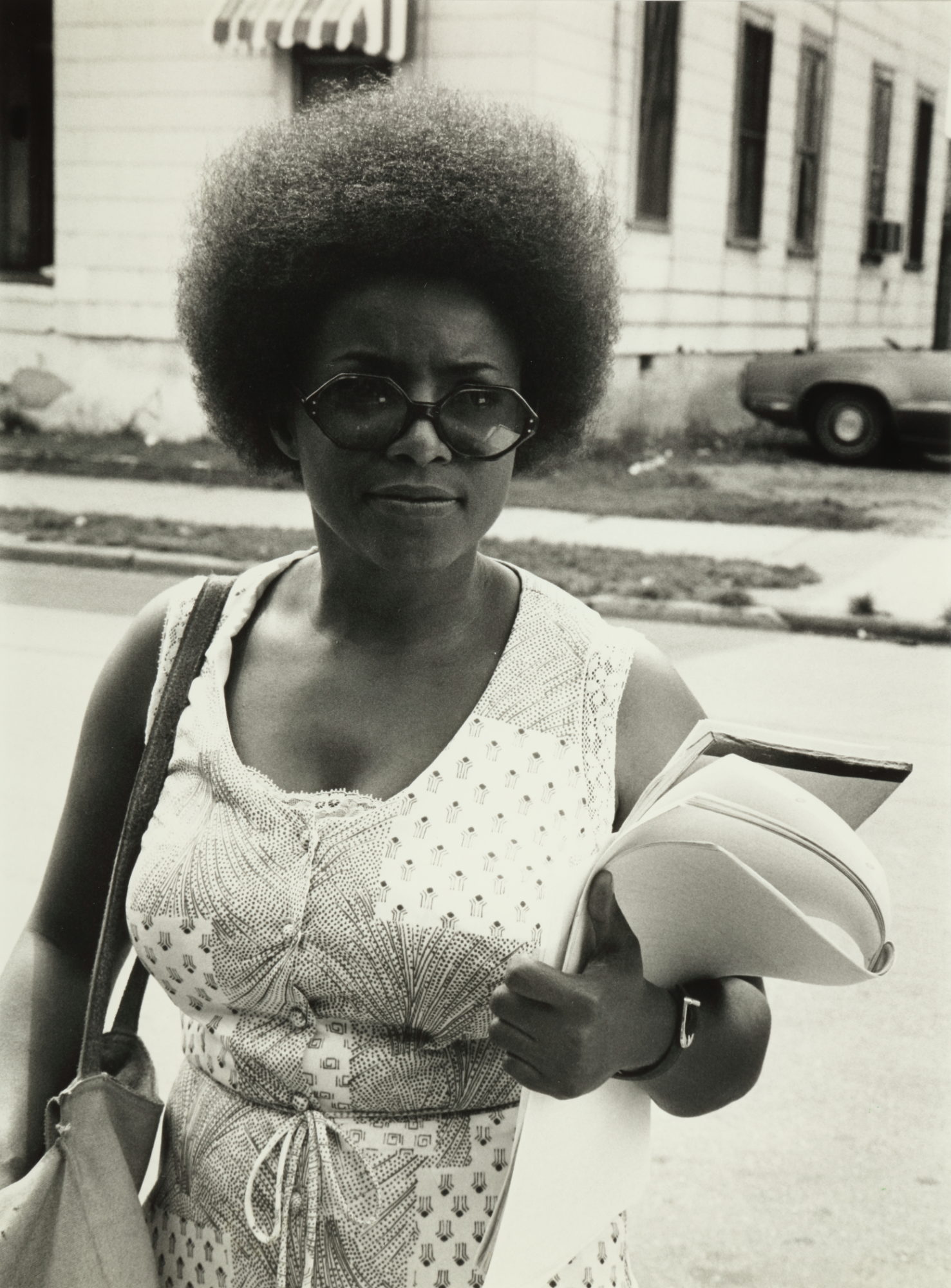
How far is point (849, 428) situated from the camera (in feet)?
51.0

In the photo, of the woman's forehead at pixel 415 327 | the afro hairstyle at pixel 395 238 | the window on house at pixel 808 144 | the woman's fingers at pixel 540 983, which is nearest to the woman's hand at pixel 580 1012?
the woman's fingers at pixel 540 983

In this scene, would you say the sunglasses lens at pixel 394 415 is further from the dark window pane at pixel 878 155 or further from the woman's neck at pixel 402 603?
the dark window pane at pixel 878 155

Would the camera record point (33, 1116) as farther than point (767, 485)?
No

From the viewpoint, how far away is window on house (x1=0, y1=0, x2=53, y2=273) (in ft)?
49.7

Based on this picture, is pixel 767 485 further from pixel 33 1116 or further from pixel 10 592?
pixel 33 1116

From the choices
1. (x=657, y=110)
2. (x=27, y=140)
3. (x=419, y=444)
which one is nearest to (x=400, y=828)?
(x=419, y=444)

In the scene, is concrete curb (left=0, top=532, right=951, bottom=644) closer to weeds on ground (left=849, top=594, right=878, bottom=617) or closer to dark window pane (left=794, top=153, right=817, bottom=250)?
weeds on ground (left=849, top=594, right=878, bottom=617)

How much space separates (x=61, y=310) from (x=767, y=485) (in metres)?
6.56

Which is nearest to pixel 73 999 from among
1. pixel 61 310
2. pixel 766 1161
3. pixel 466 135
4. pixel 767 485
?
pixel 466 135

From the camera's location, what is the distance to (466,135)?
1860mm

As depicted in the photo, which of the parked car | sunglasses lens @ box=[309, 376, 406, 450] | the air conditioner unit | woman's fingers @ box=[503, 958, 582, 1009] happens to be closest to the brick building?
the parked car

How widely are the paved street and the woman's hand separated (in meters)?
2.29

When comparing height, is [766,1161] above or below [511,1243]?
below

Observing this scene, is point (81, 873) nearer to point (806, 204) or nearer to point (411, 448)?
point (411, 448)
